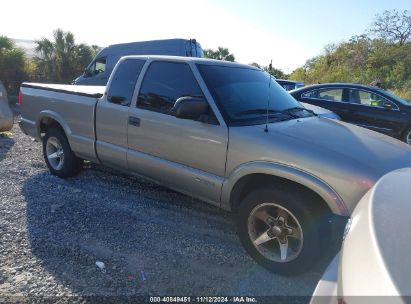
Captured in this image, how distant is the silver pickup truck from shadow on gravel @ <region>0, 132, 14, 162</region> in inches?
109

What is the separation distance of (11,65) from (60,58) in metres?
2.85

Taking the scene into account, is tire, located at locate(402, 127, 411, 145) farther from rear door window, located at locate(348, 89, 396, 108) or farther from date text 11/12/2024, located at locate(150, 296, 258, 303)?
date text 11/12/2024, located at locate(150, 296, 258, 303)

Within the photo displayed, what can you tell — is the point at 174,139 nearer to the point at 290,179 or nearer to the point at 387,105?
the point at 290,179

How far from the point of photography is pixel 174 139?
380 cm

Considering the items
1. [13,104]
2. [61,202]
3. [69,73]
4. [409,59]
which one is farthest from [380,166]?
[409,59]

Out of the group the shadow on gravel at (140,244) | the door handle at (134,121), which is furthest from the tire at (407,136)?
the door handle at (134,121)

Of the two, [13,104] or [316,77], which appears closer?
[13,104]

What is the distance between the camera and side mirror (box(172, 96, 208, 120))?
3416 millimetres

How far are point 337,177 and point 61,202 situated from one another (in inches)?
133

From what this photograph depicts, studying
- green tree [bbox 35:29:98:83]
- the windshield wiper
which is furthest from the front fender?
green tree [bbox 35:29:98:83]

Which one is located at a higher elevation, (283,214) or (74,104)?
(74,104)

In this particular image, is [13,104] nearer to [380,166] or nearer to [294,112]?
[294,112]

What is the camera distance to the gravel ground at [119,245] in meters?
2.98

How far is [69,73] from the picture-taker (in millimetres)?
19094
